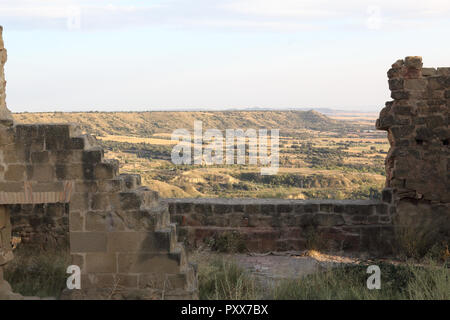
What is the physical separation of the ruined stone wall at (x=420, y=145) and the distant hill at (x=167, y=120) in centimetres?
3871

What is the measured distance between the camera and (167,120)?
2511 inches

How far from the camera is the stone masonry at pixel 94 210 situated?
6.14 m

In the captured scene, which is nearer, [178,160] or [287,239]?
[287,239]

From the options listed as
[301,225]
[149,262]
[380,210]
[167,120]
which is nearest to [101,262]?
[149,262]

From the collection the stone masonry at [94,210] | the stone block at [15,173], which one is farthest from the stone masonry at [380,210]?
the stone block at [15,173]

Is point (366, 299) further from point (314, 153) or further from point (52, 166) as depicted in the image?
point (314, 153)

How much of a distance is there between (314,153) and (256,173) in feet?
40.7

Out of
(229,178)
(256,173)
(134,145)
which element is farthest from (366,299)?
(134,145)

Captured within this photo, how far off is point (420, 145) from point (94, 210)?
585 centimetres

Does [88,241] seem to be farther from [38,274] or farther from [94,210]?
[38,274]

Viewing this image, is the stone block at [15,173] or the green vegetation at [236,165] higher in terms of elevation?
the stone block at [15,173]

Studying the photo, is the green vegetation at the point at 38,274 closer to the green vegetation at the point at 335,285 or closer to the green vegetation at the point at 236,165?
the green vegetation at the point at 335,285

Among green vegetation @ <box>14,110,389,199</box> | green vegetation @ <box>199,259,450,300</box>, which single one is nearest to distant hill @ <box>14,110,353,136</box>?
green vegetation @ <box>14,110,389,199</box>

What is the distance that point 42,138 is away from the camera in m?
6.14
